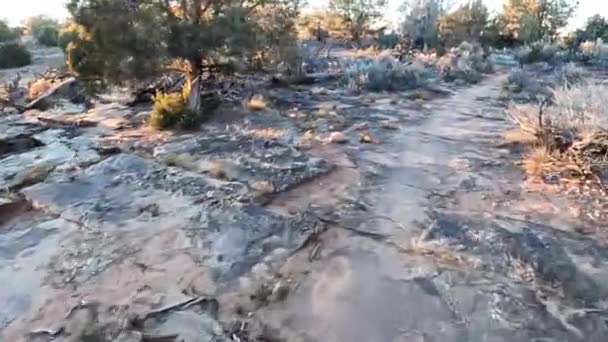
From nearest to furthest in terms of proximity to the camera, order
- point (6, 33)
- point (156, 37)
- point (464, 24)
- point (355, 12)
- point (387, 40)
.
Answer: point (156, 37) → point (6, 33) → point (387, 40) → point (355, 12) → point (464, 24)

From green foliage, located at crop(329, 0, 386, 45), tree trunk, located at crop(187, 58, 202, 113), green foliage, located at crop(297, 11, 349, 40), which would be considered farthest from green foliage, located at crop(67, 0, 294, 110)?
green foliage, located at crop(329, 0, 386, 45)

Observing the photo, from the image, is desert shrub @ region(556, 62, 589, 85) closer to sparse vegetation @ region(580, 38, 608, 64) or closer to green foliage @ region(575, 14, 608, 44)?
sparse vegetation @ region(580, 38, 608, 64)

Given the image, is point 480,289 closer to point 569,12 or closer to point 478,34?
point 478,34

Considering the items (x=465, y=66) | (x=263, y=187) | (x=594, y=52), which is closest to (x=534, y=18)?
(x=594, y=52)

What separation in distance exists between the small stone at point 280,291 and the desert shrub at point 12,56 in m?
24.2

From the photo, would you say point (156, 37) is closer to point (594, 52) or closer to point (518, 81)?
point (518, 81)

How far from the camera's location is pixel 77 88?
16719 mm

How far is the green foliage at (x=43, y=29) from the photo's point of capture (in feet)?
104

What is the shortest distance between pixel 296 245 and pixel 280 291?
0.87 metres

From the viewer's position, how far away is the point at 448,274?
15.5ft

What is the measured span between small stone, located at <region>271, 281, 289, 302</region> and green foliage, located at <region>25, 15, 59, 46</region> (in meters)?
29.1

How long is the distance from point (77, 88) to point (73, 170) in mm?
9525

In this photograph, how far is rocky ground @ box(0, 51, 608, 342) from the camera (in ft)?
13.7

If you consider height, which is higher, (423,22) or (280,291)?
(423,22)
